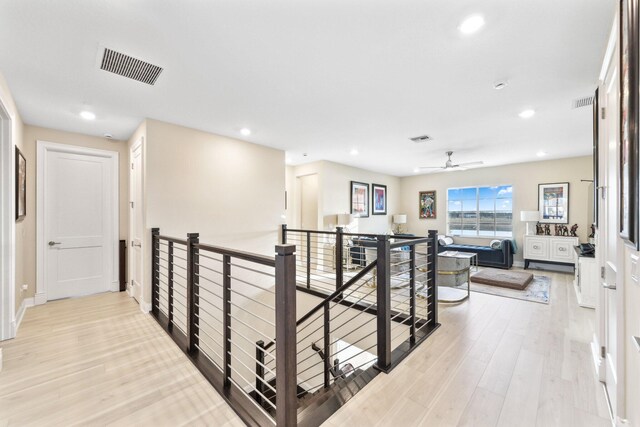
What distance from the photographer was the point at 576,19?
1789mm

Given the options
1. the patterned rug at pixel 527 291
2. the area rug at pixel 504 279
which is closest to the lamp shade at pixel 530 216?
the area rug at pixel 504 279

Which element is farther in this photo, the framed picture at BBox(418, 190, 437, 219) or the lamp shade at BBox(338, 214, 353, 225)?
the framed picture at BBox(418, 190, 437, 219)

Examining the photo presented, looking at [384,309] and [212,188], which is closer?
[384,309]

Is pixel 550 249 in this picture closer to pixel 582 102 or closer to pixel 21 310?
pixel 582 102

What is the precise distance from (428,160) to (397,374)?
17.3ft

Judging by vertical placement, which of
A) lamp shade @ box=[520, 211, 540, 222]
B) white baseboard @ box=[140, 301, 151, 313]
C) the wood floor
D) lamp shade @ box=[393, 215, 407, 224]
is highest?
lamp shade @ box=[520, 211, 540, 222]

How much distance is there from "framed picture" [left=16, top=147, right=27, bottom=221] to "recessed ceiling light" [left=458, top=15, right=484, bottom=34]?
460 cm

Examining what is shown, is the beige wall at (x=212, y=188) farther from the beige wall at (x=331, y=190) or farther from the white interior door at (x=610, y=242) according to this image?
the white interior door at (x=610, y=242)

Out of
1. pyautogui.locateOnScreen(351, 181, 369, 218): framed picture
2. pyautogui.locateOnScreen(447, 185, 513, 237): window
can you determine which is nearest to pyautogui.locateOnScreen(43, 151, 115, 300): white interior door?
pyautogui.locateOnScreen(351, 181, 369, 218): framed picture

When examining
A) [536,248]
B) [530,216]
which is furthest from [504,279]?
[530,216]

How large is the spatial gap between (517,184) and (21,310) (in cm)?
973

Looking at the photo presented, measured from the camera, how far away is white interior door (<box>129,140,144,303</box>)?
3.74 m

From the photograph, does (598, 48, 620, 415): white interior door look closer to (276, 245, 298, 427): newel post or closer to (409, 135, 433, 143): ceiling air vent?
(276, 245, 298, 427): newel post

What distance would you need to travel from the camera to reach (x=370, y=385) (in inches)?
81.5
